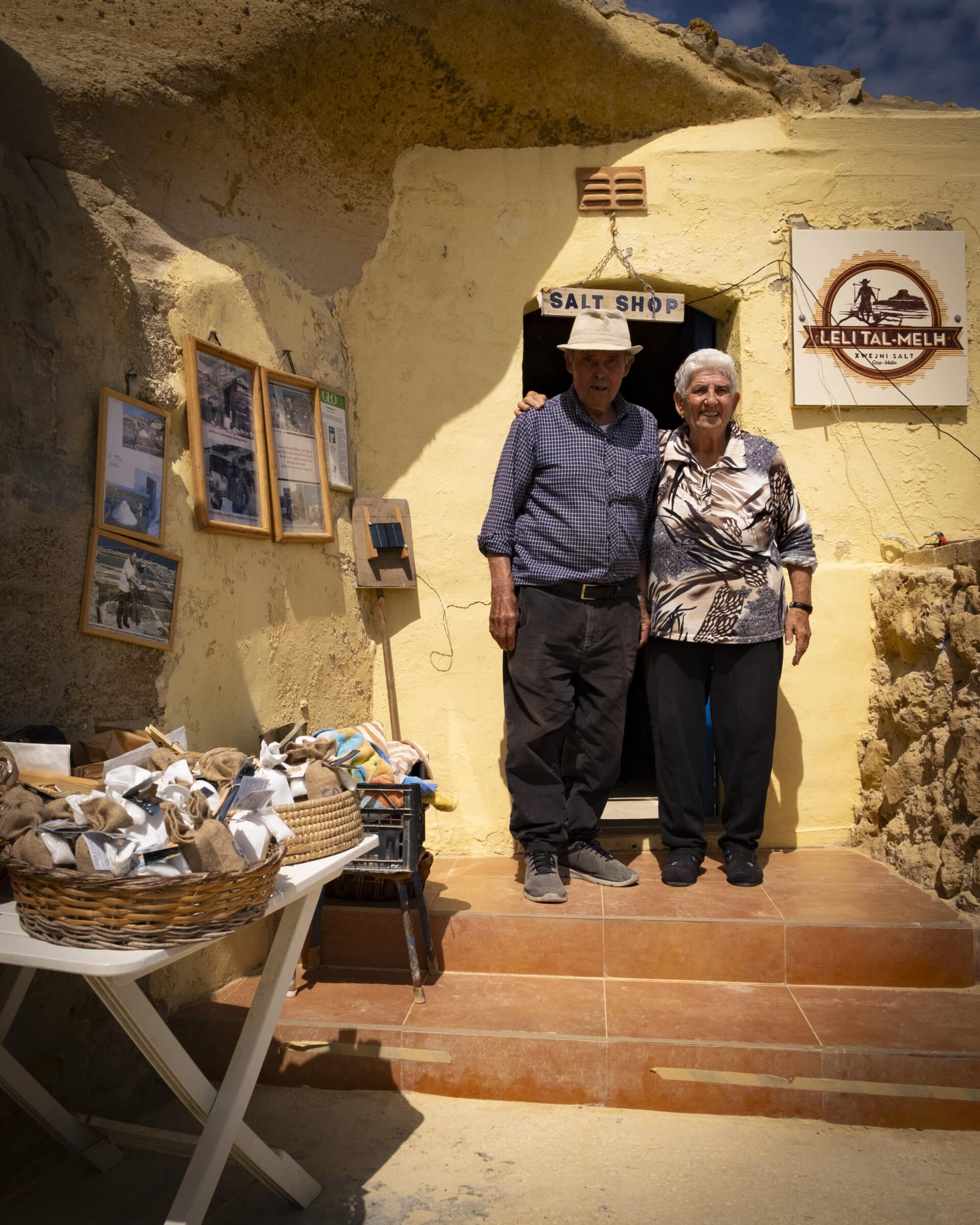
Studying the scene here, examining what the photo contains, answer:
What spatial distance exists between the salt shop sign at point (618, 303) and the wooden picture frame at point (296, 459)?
1166 mm

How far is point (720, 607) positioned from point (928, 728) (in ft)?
3.19

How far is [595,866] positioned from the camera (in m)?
3.73

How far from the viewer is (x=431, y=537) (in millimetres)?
4449

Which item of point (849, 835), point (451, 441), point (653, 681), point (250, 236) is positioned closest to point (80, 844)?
point (653, 681)

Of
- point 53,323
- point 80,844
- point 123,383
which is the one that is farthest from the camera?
point 123,383

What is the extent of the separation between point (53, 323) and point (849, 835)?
370 cm

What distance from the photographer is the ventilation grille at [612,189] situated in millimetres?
4469

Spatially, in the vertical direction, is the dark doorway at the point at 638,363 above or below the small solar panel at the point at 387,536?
above

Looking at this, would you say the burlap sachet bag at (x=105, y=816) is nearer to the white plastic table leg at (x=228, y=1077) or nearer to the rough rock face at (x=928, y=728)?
the white plastic table leg at (x=228, y=1077)

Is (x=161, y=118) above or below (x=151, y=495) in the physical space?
above

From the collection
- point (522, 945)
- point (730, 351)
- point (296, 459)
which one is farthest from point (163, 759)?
point (730, 351)

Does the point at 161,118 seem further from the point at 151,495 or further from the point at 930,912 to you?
the point at 930,912

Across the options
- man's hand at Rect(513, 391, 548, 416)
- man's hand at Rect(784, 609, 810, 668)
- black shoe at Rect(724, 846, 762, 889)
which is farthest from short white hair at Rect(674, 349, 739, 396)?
black shoe at Rect(724, 846, 762, 889)

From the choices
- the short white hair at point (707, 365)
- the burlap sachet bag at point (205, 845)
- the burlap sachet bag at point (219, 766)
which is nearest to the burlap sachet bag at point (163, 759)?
the burlap sachet bag at point (219, 766)
